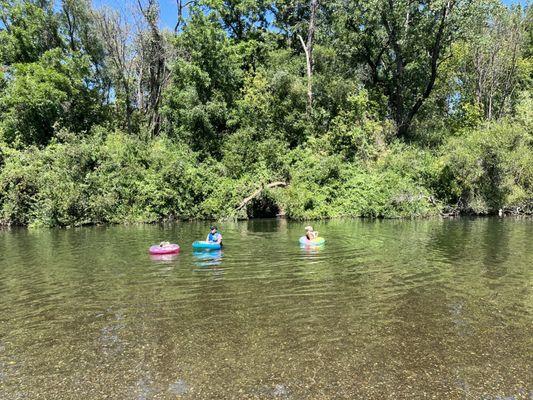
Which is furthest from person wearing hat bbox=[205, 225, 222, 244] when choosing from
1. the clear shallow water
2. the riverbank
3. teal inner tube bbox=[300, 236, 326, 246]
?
the riverbank

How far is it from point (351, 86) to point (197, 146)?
15.4m

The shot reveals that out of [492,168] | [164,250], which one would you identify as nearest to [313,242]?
[164,250]

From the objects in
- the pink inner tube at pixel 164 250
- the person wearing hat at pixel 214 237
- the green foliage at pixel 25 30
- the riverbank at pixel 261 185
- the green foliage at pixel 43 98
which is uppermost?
the green foliage at pixel 25 30

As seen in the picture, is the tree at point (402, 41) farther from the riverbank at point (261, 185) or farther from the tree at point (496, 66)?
the riverbank at point (261, 185)

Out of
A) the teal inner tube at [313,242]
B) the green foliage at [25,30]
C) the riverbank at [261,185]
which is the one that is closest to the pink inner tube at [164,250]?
the teal inner tube at [313,242]

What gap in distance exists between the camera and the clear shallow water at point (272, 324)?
291 inches

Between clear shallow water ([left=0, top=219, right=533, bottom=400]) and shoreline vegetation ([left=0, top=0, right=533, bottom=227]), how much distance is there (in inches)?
635

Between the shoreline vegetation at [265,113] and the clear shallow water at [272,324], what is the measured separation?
16132mm

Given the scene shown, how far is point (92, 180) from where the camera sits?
34.1 m

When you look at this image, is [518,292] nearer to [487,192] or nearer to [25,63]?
[487,192]

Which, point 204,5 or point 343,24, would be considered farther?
point 204,5

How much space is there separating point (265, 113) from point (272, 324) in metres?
34.7

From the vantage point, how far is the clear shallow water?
7379 millimetres

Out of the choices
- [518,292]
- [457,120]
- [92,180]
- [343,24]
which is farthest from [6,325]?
[457,120]
